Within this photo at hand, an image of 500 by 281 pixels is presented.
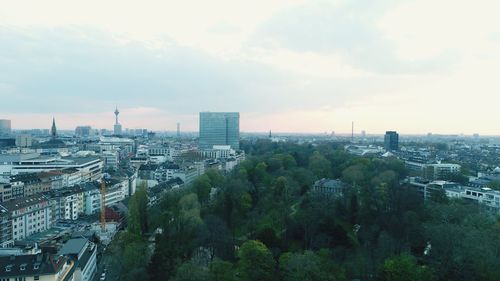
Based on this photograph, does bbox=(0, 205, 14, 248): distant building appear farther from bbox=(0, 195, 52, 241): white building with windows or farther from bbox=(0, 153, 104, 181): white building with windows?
bbox=(0, 153, 104, 181): white building with windows

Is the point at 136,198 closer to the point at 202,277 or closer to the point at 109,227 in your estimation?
the point at 109,227

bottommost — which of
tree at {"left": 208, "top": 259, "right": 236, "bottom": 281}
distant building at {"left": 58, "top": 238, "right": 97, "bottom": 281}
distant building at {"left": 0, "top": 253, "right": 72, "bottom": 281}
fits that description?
distant building at {"left": 58, "top": 238, "right": 97, "bottom": 281}

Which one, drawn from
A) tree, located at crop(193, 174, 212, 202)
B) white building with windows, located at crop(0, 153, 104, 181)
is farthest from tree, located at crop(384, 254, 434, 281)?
white building with windows, located at crop(0, 153, 104, 181)

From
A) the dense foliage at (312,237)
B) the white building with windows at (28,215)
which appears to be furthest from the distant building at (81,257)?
the white building with windows at (28,215)

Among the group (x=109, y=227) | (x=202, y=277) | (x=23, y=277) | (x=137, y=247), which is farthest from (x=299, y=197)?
(x=23, y=277)

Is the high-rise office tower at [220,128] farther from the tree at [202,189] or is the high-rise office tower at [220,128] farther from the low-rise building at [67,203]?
the low-rise building at [67,203]
